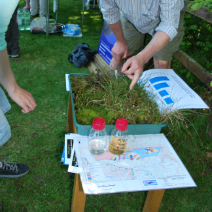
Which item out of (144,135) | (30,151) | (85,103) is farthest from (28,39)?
(144,135)

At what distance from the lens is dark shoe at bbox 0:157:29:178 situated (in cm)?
175

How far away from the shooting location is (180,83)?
1.67 metres

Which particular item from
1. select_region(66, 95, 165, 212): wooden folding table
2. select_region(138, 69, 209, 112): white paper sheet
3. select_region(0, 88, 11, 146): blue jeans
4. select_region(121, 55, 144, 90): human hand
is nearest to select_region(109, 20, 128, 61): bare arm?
select_region(138, 69, 209, 112): white paper sheet

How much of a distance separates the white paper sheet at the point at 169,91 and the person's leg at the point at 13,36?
258 cm

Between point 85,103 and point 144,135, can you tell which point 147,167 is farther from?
point 85,103

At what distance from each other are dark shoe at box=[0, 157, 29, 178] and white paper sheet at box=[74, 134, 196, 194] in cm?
85

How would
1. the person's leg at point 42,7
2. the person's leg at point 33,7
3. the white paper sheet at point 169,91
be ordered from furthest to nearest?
the person's leg at point 33,7, the person's leg at point 42,7, the white paper sheet at point 169,91

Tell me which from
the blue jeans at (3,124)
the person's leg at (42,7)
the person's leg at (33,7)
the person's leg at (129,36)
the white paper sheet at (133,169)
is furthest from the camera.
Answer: the person's leg at (33,7)

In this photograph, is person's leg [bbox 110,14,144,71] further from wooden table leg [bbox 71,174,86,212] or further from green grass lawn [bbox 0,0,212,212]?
wooden table leg [bbox 71,174,86,212]

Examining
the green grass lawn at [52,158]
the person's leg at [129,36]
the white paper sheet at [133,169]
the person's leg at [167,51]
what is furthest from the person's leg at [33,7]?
the white paper sheet at [133,169]

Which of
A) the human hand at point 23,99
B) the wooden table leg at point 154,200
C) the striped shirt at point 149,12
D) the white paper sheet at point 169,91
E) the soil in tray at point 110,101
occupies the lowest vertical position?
the wooden table leg at point 154,200

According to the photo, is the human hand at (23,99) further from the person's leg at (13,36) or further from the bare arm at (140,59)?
the person's leg at (13,36)

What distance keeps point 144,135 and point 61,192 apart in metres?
0.90

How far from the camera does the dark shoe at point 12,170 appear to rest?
5.74ft
